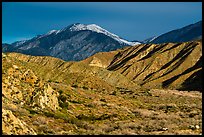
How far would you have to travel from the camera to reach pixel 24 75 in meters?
47.4

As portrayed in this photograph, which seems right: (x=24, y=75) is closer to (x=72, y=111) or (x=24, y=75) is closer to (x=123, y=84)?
(x=72, y=111)

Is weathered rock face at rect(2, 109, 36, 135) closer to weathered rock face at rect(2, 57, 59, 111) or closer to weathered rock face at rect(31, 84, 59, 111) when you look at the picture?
weathered rock face at rect(2, 57, 59, 111)

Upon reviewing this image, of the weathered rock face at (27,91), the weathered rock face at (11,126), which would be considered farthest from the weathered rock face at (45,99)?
the weathered rock face at (11,126)

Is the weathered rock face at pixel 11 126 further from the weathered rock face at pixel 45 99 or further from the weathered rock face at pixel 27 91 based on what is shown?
the weathered rock face at pixel 45 99

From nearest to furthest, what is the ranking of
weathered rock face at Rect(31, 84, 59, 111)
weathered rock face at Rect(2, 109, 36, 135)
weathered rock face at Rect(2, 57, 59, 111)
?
weathered rock face at Rect(2, 109, 36, 135) < weathered rock face at Rect(2, 57, 59, 111) < weathered rock face at Rect(31, 84, 59, 111)

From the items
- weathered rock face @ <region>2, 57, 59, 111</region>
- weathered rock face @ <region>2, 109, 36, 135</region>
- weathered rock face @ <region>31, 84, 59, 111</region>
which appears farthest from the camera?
weathered rock face @ <region>31, 84, 59, 111</region>

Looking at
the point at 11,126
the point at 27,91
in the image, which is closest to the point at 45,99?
the point at 27,91

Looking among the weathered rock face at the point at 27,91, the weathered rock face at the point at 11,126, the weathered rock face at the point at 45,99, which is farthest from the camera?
the weathered rock face at the point at 45,99

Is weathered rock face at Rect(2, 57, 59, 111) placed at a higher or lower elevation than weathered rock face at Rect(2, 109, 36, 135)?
higher

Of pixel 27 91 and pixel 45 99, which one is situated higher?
pixel 27 91

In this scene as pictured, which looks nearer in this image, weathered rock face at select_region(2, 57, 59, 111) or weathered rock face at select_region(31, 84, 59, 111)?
weathered rock face at select_region(2, 57, 59, 111)

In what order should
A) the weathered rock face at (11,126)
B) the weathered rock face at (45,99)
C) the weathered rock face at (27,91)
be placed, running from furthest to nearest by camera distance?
1. the weathered rock face at (45,99)
2. the weathered rock face at (27,91)
3. the weathered rock face at (11,126)

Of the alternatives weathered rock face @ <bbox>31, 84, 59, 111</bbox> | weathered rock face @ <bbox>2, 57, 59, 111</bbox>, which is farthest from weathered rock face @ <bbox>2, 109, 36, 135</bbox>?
weathered rock face @ <bbox>31, 84, 59, 111</bbox>

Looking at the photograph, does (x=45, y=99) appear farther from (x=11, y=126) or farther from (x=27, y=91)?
(x=11, y=126)
